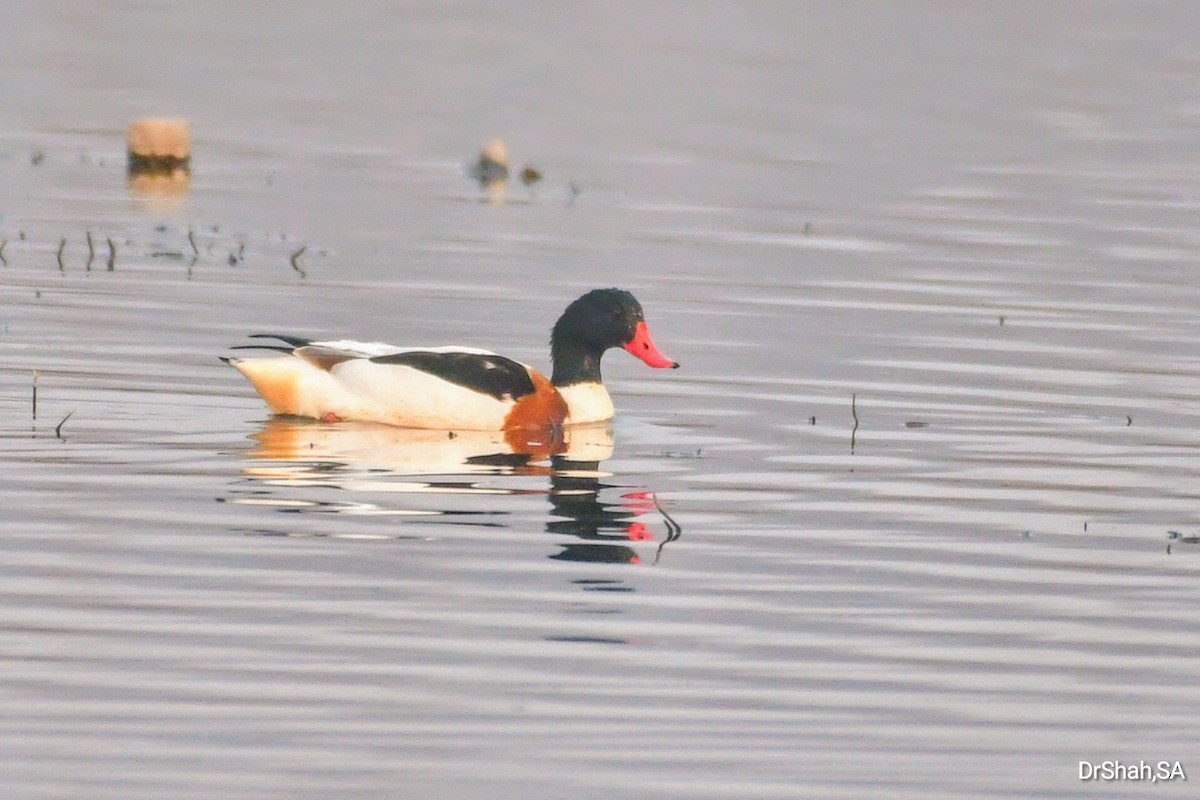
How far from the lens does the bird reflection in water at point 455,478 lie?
438 inches

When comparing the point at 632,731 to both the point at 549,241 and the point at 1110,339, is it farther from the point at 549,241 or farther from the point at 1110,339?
the point at 549,241

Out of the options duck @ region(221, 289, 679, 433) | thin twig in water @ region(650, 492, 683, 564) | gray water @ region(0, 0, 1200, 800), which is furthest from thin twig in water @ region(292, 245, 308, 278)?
thin twig in water @ region(650, 492, 683, 564)

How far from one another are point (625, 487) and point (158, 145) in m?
14.7

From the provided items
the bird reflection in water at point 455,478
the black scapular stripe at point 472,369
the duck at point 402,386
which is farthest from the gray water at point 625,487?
the black scapular stripe at point 472,369

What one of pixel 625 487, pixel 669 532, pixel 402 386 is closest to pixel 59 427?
pixel 402 386

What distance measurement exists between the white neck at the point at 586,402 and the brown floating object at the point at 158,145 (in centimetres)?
1258

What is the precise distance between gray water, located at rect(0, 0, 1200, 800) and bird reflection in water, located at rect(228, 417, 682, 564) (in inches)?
1.7

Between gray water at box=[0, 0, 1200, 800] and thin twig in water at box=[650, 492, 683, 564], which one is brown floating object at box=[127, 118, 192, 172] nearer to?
gray water at box=[0, 0, 1200, 800]

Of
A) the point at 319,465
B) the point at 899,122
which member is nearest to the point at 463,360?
the point at 319,465

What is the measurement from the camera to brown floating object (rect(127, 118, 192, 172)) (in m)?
25.9

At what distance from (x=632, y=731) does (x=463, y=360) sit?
5.92 meters

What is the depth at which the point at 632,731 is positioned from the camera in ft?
26.1

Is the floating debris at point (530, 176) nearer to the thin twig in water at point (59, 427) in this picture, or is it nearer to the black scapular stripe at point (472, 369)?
the black scapular stripe at point (472, 369)

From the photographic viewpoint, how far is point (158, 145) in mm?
25859
